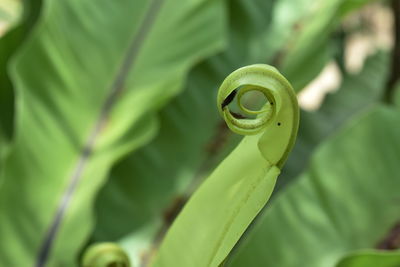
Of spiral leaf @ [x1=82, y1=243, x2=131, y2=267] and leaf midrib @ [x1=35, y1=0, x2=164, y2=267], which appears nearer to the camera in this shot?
spiral leaf @ [x1=82, y1=243, x2=131, y2=267]

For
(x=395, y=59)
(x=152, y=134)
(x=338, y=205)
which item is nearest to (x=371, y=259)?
(x=338, y=205)

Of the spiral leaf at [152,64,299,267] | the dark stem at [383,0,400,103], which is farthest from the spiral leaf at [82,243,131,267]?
the dark stem at [383,0,400,103]

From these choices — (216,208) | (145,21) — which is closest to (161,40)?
(145,21)

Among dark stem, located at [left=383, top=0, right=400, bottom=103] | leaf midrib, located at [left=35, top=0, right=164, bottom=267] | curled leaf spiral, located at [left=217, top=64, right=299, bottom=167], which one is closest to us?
curled leaf spiral, located at [left=217, top=64, right=299, bottom=167]

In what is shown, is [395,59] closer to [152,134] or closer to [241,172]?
[152,134]

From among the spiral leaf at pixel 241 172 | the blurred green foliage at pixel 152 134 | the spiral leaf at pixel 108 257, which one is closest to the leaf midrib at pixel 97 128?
the blurred green foliage at pixel 152 134

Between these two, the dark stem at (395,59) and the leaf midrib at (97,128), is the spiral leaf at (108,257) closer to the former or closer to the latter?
the leaf midrib at (97,128)

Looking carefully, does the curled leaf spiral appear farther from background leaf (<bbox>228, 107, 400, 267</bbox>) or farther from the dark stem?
the dark stem

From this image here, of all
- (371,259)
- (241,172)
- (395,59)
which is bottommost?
(395,59)

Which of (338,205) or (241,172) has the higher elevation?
(241,172)

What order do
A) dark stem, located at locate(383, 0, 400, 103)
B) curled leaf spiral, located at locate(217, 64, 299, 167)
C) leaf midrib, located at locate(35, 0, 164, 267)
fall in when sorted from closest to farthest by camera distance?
curled leaf spiral, located at locate(217, 64, 299, 167) → leaf midrib, located at locate(35, 0, 164, 267) → dark stem, located at locate(383, 0, 400, 103)
